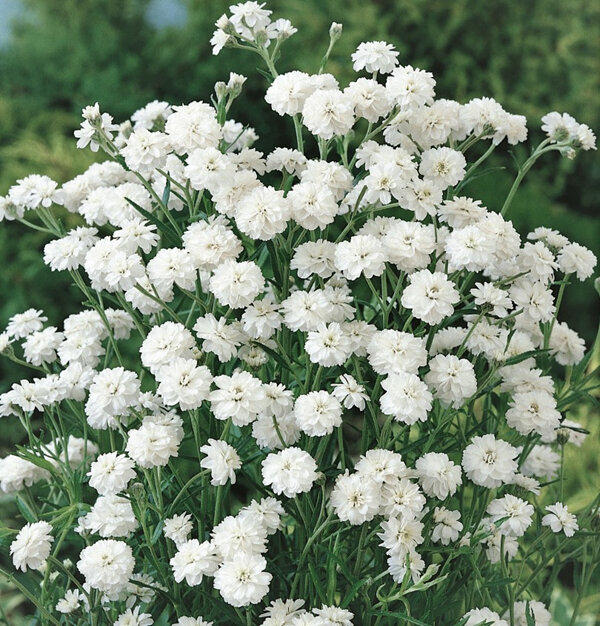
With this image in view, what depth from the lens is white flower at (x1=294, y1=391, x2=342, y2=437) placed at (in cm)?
66

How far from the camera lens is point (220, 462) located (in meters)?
0.66

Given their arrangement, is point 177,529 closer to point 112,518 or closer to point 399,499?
point 112,518

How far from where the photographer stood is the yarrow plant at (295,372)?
668 millimetres

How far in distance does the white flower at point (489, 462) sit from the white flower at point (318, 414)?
0.12m

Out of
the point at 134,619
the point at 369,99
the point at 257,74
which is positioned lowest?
the point at 134,619

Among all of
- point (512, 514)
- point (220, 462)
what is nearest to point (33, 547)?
point (220, 462)

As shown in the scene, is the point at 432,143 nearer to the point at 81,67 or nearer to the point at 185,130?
the point at 185,130

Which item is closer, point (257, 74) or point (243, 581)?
point (243, 581)

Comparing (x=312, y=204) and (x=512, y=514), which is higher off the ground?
Answer: (x=312, y=204)

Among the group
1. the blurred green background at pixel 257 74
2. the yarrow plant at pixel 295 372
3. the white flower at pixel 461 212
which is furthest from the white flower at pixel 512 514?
the blurred green background at pixel 257 74

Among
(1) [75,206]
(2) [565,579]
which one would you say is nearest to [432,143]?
(1) [75,206]

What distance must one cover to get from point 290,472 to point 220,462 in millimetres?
52

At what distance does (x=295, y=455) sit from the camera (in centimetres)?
66


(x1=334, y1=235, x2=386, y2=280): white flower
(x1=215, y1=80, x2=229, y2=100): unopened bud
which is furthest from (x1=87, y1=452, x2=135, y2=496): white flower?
(x1=215, y1=80, x2=229, y2=100): unopened bud
